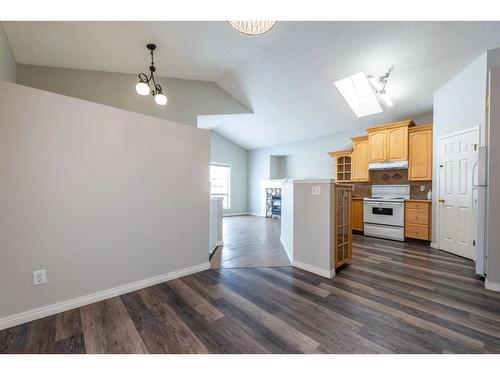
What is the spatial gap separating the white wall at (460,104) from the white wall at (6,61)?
6.19 m

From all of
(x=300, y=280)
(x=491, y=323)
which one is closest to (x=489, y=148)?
(x=491, y=323)

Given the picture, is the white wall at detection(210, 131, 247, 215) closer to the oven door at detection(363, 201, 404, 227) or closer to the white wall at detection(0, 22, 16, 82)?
the oven door at detection(363, 201, 404, 227)

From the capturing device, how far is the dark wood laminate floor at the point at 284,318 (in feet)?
4.91

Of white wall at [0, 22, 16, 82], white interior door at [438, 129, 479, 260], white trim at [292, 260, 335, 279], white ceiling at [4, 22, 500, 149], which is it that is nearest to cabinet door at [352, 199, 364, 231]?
white interior door at [438, 129, 479, 260]

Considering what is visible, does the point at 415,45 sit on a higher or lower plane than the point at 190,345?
higher

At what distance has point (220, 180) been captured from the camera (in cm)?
859

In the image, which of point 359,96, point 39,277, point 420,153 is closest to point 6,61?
point 39,277

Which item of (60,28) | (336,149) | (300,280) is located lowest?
(300,280)

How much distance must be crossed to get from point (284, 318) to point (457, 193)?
368 centimetres

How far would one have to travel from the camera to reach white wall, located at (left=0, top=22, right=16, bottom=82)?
259cm

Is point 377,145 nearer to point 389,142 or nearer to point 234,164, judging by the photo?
point 389,142

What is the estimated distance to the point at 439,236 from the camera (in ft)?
12.7

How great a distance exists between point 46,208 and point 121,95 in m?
3.02

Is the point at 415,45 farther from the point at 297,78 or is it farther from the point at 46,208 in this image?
the point at 46,208
